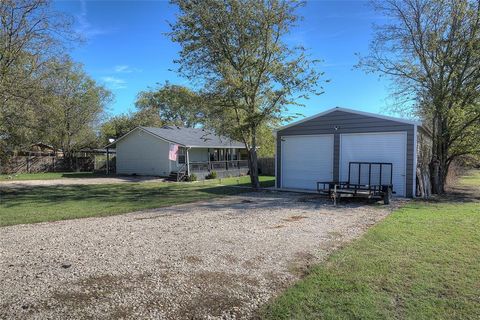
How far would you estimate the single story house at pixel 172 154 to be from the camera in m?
24.7

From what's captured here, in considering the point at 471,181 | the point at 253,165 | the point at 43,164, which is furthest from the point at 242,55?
the point at 43,164

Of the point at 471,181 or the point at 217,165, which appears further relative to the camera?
the point at 217,165

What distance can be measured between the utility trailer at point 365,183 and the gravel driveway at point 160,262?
9.34 feet

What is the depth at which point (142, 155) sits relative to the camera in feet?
87.8

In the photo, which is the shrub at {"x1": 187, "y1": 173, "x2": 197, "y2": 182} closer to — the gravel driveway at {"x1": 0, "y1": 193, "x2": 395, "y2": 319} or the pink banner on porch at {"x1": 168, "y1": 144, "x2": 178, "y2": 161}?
the pink banner on porch at {"x1": 168, "y1": 144, "x2": 178, "y2": 161}

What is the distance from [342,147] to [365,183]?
1744 millimetres

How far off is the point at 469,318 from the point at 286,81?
43.8 feet

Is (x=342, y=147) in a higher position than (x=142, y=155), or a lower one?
higher

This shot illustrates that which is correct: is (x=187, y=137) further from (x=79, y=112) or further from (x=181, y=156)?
(x=79, y=112)

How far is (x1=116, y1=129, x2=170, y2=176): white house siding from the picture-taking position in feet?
82.7

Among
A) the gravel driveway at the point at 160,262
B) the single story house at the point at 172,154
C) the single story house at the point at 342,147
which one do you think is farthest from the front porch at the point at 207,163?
the gravel driveway at the point at 160,262

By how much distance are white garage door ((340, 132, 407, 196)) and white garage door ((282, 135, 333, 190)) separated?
2.29 ft

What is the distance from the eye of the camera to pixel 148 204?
37.1 ft

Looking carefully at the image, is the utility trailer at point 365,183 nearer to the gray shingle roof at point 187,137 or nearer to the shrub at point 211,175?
the shrub at point 211,175
